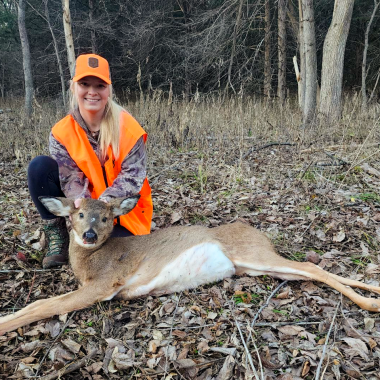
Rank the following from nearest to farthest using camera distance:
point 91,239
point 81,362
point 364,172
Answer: point 81,362
point 91,239
point 364,172

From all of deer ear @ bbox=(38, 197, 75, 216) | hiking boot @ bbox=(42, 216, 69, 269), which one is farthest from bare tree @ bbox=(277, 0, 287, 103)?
deer ear @ bbox=(38, 197, 75, 216)

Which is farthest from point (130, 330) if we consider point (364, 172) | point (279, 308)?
point (364, 172)

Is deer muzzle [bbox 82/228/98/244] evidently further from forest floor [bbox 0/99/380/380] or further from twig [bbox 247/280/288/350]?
twig [bbox 247/280/288/350]

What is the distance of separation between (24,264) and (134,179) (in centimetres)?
127

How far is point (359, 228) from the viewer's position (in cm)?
382

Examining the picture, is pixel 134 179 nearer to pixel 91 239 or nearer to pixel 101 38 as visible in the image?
pixel 91 239

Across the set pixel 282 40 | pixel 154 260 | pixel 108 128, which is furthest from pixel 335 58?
pixel 154 260

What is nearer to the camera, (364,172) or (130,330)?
(130,330)

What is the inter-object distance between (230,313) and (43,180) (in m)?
2.11

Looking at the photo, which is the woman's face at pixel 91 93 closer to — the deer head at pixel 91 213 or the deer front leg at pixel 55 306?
the deer head at pixel 91 213

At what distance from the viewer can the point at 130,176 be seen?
3414 mm

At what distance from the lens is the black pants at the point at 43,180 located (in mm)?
3451

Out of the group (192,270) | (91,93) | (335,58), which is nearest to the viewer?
(192,270)

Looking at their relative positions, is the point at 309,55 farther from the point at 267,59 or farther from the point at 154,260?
the point at 154,260
